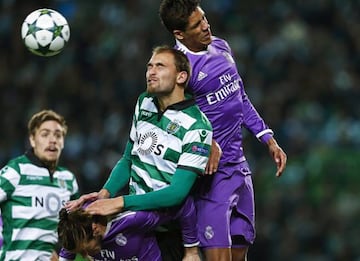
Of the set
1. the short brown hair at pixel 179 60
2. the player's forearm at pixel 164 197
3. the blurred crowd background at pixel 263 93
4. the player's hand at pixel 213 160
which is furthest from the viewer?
the blurred crowd background at pixel 263 93

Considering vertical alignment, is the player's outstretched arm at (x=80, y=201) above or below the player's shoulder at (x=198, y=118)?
below

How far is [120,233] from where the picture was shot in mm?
6035

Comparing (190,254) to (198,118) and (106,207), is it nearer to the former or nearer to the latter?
(106,207)

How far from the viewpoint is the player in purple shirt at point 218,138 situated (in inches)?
253

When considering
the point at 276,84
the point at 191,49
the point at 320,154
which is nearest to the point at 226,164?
the point at 191,49

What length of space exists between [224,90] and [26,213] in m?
1.80

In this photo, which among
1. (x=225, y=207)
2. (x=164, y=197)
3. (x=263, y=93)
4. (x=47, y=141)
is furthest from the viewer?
(x=263, y=93)

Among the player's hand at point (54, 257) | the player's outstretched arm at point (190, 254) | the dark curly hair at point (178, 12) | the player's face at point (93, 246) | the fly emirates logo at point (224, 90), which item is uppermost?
the dark curly hair at point (178, 12)

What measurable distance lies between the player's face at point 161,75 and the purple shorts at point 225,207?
676mm

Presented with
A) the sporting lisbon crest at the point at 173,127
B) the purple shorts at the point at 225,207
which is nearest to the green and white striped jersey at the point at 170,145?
the sporting lisbon crest at the point at 173,127

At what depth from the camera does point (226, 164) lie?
6.57 m

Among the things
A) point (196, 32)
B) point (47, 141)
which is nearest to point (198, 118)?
point (196, 32)

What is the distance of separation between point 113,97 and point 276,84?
2.04 m

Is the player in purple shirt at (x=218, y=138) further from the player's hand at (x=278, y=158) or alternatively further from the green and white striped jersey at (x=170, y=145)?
the green and white striped jersey at (x=170, y=145)
